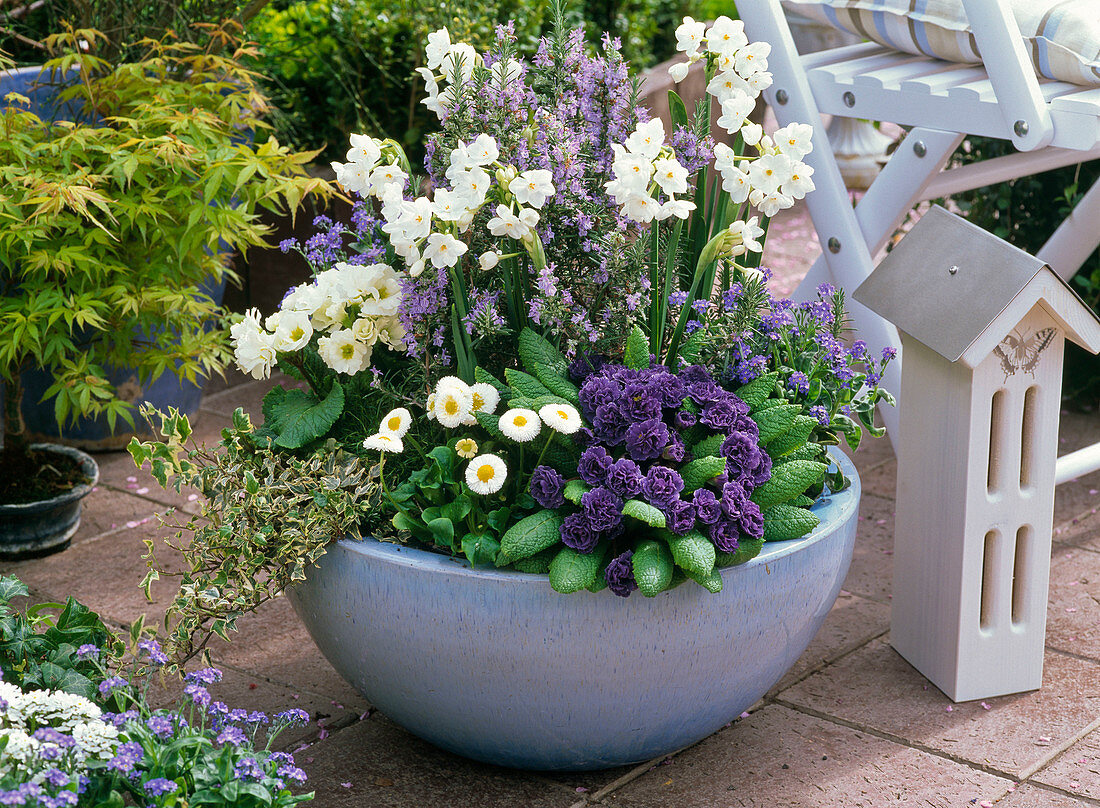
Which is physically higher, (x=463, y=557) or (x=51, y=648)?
(x=463, y=557)

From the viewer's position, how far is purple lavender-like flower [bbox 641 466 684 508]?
1.67 m

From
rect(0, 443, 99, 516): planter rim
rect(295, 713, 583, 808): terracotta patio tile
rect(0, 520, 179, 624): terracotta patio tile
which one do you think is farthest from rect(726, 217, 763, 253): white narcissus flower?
rect(0, 443, 99, 516): planter rim

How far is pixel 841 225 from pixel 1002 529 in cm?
77

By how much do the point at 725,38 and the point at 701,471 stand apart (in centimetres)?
69

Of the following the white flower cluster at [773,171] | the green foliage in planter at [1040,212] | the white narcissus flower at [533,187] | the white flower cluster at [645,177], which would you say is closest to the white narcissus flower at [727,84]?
the white flower cluster at [773,171]

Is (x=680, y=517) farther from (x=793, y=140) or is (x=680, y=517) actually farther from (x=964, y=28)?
(x=964, y=28)

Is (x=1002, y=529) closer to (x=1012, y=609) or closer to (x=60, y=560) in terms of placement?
(x=1012, y=609)

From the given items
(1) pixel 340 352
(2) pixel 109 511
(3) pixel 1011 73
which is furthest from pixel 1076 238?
(2) pixel 109 511

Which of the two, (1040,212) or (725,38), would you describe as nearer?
(725,38)

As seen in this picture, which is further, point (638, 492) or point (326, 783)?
point (326, 783)

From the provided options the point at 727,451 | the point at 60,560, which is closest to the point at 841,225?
the point at 727,451

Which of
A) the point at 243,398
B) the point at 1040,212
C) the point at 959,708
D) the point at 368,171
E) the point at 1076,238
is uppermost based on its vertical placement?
the point at 368,171

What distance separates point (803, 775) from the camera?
194 centimetres

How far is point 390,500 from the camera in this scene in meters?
1.83
